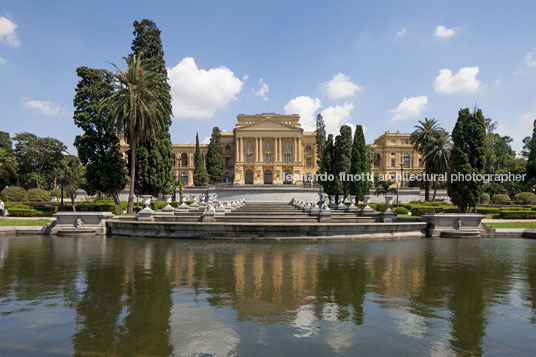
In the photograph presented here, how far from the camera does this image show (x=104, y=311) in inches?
241

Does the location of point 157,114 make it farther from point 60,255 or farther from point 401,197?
point 401,197

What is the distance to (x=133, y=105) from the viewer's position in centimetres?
2386

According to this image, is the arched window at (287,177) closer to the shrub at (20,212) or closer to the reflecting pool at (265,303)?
the shrub at (20,212)

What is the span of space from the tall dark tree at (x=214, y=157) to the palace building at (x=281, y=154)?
7.23 metres

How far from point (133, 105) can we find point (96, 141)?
4.75 metres

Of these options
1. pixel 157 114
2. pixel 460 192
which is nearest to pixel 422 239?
pixel 460 192

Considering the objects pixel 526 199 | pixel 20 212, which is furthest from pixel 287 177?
pixel 20 212

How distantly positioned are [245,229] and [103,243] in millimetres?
6545

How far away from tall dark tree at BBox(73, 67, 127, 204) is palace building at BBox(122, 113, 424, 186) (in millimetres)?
50702

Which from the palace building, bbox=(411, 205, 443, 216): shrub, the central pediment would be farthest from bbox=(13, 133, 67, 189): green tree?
bbox=(411, 205, 443, 216): shrub

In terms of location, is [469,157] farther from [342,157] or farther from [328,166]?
[328,166]

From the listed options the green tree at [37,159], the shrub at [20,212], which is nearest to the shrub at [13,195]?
the shrub at [20,212]

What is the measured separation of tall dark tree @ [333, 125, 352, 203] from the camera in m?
40.7

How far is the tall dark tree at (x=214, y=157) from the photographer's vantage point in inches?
Answer: 2773
